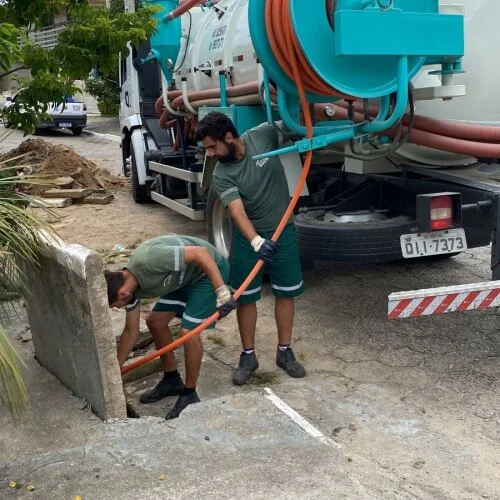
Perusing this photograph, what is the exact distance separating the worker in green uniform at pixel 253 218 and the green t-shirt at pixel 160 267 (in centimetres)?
48

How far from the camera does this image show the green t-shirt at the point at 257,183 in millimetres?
4262

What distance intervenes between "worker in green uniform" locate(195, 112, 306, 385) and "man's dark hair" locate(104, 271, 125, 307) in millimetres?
832

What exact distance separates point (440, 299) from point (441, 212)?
0.60 meters

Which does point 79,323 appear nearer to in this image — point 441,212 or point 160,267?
point 160,267

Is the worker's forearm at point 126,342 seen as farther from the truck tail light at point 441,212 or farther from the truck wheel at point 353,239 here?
the truck tail light at point 441,212

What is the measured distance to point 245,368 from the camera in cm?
438

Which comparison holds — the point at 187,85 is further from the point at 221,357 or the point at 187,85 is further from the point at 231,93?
the point at 221,357

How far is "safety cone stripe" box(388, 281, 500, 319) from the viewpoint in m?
3.80

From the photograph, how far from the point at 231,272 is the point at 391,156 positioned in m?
1.34

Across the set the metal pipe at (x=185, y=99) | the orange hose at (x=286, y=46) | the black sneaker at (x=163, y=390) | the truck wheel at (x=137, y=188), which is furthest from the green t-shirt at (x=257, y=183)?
the truck wheel at (x=137, y=188)

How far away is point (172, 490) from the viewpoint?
3037 mm

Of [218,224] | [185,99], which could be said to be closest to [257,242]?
[218,224]

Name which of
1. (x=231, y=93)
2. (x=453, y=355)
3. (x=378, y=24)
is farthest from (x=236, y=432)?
(x=231, y=93)

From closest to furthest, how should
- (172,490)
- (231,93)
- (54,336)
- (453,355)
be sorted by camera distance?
1. (172,490)
2. (54,336)
3. (453,355)
4. (231,93)
